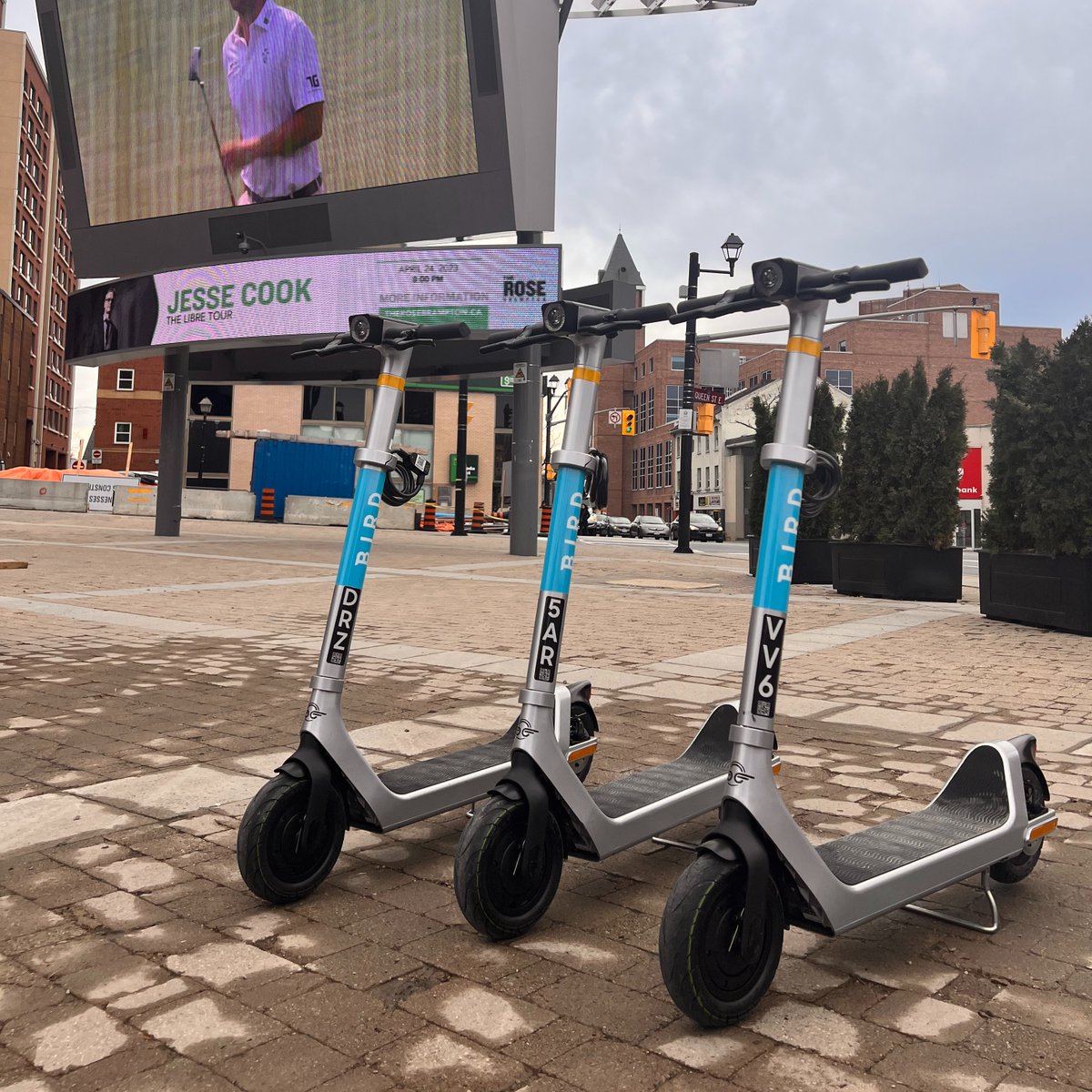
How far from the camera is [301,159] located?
68.0 ft

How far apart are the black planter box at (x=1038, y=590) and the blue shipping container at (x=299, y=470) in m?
31.0

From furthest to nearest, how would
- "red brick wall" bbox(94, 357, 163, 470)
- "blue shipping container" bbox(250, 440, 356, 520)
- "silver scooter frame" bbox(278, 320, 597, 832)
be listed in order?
"red brick wall" bbox(94, 357, 163, 470) → "blue shipping container" bbox(250, 440, 356, 520) → "silver scooter frame" bbox(278, 320, 597, 832)

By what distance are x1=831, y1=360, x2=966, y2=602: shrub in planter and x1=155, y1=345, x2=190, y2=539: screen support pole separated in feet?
54.7

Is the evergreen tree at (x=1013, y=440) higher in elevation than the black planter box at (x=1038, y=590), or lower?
higher

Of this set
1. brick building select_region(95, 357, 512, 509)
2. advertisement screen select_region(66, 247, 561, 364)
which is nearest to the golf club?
advertisement screen select_region(66, 247, 561, 364)

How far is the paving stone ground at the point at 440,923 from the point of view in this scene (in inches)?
83.0

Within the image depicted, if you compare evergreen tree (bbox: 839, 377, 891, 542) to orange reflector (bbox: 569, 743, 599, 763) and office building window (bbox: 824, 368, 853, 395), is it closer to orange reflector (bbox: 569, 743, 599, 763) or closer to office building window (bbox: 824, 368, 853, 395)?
orange reflector (bbox: 569, 743, 599, 763)

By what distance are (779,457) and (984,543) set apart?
390 inches

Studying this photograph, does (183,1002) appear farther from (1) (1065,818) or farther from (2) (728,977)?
(1) (1065,818)

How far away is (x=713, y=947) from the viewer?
7.30 ft

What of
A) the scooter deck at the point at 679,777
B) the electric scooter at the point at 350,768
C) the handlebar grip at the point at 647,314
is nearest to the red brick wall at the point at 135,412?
the electric scooter at the point at 350,768

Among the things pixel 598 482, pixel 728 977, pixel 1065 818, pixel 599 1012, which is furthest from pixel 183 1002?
pixel 1065 818

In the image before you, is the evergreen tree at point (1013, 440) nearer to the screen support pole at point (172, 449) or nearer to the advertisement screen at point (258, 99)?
the advertisement screen at point (258, 99)

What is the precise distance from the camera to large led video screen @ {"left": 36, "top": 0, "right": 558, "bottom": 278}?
18.8 m
